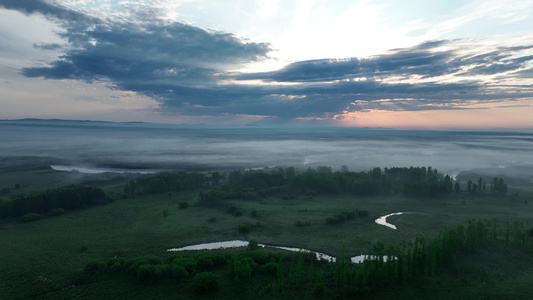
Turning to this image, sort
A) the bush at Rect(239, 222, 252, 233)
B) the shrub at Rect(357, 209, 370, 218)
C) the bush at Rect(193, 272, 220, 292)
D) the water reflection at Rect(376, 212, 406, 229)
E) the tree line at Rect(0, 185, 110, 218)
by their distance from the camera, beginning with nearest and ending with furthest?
the bush at Rect(193, 272, 220, 292) → the bush at Rect(239, 222, 252, 233) → the water reflection at Rect(376, 212, 406, 229) → the tree line at Rect(0, 185, 110, 218) → the shrub at Rect(357, 209, 370, 218)

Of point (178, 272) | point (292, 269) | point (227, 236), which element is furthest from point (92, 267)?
point (292, 269)

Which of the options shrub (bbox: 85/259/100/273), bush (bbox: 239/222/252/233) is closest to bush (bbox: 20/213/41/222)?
shrub (bbox: 85/259/100/273)

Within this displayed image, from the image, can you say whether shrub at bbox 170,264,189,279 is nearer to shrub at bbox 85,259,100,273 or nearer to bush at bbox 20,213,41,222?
shrub at bbox 85,259,100,273

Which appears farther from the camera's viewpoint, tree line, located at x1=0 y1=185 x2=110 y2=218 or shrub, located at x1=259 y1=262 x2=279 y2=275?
tree line, located at x1=0 y1=185 x2=110 y2=218

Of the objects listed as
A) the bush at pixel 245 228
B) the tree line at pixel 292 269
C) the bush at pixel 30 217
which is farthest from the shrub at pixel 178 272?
the bush at pixel 30 217

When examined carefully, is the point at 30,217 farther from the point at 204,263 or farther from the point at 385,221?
the point at 385,221

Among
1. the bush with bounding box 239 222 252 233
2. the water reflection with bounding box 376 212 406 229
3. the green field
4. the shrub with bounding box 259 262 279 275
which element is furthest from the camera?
the water reflection with bounding box 376 212 406 229
